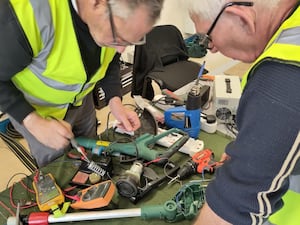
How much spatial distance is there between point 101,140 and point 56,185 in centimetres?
28

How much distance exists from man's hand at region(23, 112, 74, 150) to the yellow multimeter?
123 millimetres

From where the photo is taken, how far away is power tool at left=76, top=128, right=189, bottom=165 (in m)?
1.23

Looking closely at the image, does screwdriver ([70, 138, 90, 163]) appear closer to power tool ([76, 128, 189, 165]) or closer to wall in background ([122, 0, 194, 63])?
power tool ([76, 128, 189, 165])

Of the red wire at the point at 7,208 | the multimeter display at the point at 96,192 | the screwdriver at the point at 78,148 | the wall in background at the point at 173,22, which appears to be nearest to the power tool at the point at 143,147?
the screwdriver at the point at 78,148

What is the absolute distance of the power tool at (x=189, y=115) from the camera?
52.7 inches

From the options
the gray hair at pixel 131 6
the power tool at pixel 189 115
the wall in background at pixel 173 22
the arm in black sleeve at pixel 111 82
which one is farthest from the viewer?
the arm in black sleeve at pixel 111 82

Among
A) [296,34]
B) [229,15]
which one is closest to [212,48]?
[229,15]

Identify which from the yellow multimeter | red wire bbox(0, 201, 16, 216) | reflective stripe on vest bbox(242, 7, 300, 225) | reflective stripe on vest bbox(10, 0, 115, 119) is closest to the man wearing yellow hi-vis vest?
reflective stripe on vest bbox(10, 0, 115, 119)

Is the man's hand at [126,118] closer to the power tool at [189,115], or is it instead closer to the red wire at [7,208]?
the power tool at [189,115]

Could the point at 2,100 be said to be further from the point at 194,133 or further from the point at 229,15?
the point at 229,15

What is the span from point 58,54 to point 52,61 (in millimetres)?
36

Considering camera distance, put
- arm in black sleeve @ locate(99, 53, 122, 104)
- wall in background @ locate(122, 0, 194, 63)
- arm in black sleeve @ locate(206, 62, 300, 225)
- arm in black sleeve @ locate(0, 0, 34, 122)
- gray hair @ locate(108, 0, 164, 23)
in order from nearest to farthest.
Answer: arm in black sleeve @ locate(206, 62, 300, 225), wall in background @ locate(122, 0, 194, 63), gray hair @ locate(108, 0, 164, 23), arm in black sleeve @ locate(0, 0, 34, 122), arm in black sleeve @ locate(99, 53, 122, 104)

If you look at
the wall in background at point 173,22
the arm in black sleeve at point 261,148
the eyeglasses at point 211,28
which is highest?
the eyeglasses at point 211,28

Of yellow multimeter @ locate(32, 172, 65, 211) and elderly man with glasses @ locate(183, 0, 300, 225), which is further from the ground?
elderly man with glasses @ locate(183, 0, 300, 225)
